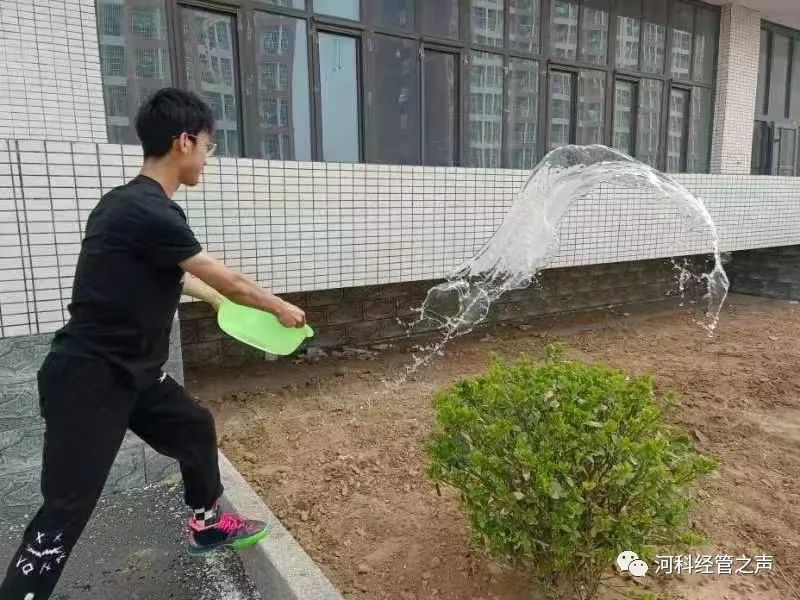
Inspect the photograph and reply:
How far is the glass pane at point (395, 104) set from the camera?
6.00 m

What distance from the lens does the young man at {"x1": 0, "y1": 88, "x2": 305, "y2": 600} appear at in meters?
2.04

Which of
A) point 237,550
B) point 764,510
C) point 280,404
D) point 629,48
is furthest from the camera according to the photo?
point 629,48

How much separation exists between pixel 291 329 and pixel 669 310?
8.36 metres

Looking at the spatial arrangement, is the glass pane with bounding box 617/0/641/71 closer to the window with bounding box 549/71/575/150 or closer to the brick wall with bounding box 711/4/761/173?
the window with bounding box 549/71/575/150

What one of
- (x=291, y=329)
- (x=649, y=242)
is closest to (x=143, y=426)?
(x=291, y=329)

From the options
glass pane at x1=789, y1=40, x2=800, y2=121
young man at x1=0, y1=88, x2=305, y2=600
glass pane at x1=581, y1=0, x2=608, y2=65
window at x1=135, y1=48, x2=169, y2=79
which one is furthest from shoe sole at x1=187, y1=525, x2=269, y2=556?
glass pane at x1=789, y1=40, x2=800, y2=121

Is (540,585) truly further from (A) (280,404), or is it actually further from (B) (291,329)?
(A) (280,404)

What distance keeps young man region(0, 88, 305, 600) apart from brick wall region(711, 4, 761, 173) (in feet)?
30.1

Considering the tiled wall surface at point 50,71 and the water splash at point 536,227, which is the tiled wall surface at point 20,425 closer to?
the tiled wall surface at point 50,71

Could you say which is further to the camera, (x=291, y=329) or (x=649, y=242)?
(x=649, y=242)

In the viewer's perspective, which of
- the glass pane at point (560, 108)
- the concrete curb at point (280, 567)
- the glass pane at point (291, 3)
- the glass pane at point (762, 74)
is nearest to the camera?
the concrete curb at point (280, 567)

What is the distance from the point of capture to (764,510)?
3301 millimetres

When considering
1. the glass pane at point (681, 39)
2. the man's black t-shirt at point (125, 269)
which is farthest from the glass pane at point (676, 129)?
the man's black t-shirt at point (125, 269)

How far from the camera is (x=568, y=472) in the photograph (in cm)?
199
